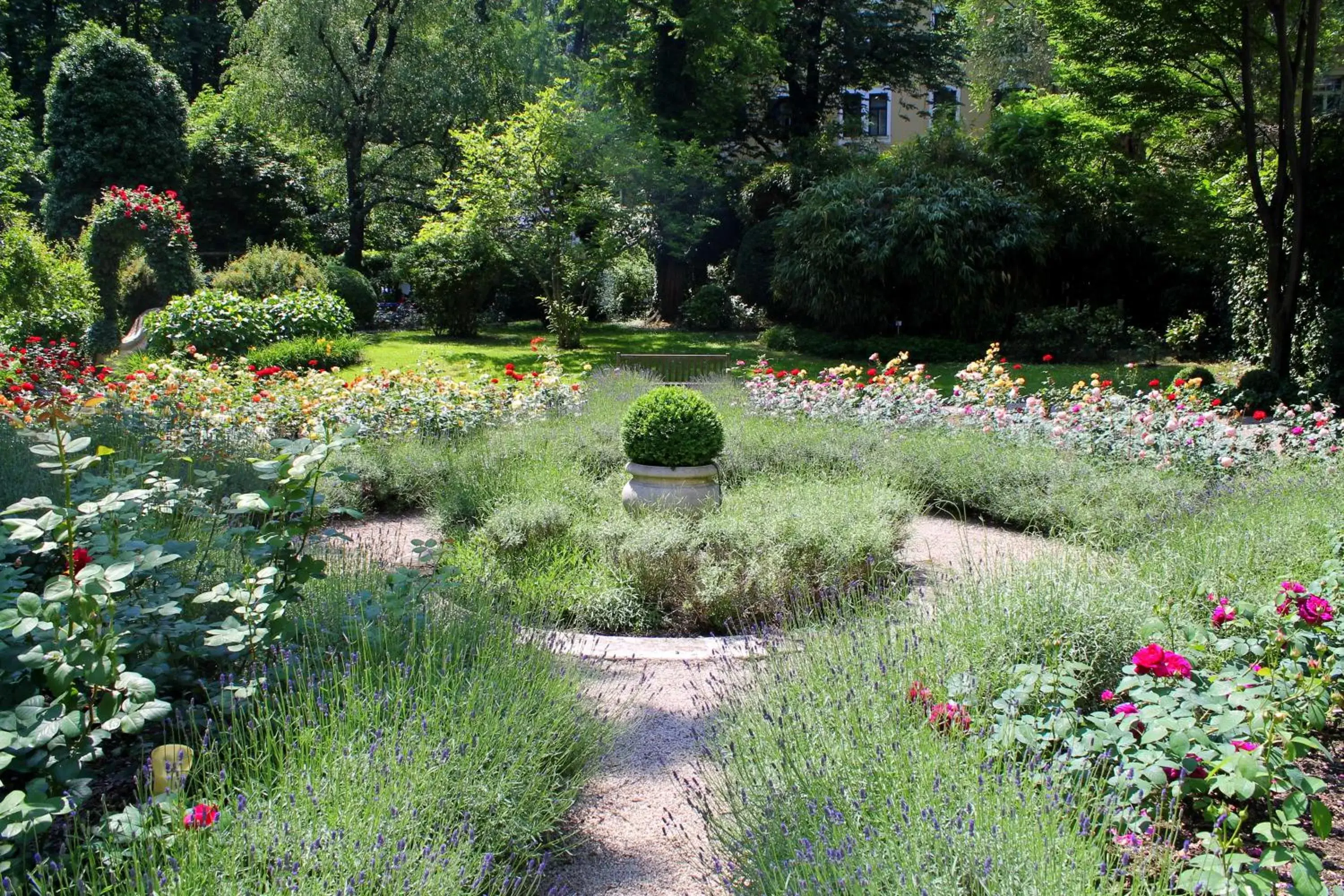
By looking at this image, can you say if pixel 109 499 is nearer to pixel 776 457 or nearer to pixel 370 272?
pixel 776 457

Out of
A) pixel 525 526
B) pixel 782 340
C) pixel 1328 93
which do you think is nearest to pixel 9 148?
pixel 782 340

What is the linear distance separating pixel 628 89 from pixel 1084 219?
32.8 feet

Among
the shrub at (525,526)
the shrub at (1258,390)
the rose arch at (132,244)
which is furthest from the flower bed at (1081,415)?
the rose arch at (132,244)

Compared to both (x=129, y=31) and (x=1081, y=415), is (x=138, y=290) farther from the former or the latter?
(x=129, y=31)

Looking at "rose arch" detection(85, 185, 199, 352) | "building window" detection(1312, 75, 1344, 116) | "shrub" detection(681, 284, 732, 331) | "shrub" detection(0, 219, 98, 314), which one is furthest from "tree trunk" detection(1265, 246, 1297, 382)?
"shrub" detection(0, 219, 98, 314)

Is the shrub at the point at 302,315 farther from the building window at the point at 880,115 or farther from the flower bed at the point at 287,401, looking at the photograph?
the building window at the point at 880,115

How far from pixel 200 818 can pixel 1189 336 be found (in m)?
17.1

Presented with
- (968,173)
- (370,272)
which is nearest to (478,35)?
(370,272)

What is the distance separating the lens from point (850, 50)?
22312 millimetres

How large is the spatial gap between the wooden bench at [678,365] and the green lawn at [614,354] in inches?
67.8

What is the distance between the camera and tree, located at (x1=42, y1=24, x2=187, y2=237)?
1930cm

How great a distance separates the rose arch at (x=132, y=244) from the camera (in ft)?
47.5

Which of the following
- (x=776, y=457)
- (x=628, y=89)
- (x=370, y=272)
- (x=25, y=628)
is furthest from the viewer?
(x=370, y=272)

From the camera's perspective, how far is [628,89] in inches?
812
